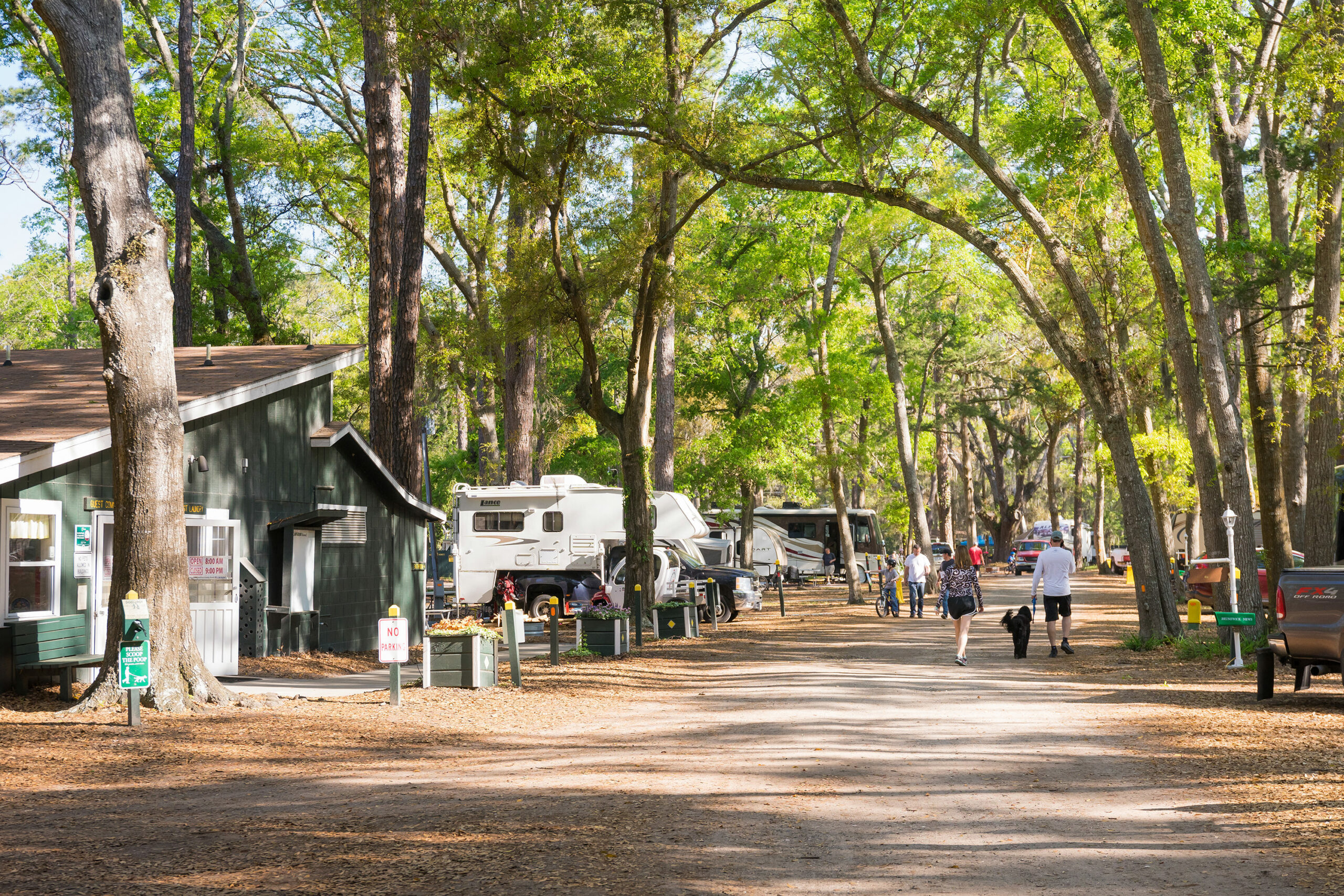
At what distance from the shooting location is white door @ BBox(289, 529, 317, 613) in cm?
1827

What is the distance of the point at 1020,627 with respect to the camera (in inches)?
709

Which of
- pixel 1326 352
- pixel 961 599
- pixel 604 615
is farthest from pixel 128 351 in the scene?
pixel 1326 352

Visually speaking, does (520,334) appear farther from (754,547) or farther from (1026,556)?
(1026,556)

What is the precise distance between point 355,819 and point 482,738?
3.90m

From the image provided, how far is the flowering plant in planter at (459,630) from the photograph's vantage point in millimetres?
14820

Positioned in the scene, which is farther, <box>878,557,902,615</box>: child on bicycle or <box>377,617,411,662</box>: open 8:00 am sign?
<box>878,557,902,615</box>: child on bicycle

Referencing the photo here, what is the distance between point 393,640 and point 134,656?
267 centimetres

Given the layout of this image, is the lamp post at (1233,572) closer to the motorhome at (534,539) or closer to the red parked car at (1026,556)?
the motorhome at (534,539)

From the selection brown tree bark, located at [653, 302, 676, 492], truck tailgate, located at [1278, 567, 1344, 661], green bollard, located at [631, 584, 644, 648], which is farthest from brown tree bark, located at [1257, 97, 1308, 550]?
brown tree bark, located at [653, 302, 676, 492]

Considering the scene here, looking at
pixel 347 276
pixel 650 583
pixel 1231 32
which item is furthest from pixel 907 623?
pixel 347 276

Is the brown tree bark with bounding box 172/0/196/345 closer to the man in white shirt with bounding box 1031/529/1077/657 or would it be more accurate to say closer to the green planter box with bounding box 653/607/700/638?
the green planter box with bounding box 653/607/700/638

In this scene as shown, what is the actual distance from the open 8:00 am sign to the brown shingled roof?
4.06m

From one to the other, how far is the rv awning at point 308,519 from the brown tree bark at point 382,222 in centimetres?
397

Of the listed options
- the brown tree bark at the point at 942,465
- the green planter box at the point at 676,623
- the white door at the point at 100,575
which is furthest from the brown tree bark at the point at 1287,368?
the brown tree bark at the point at 942,465
